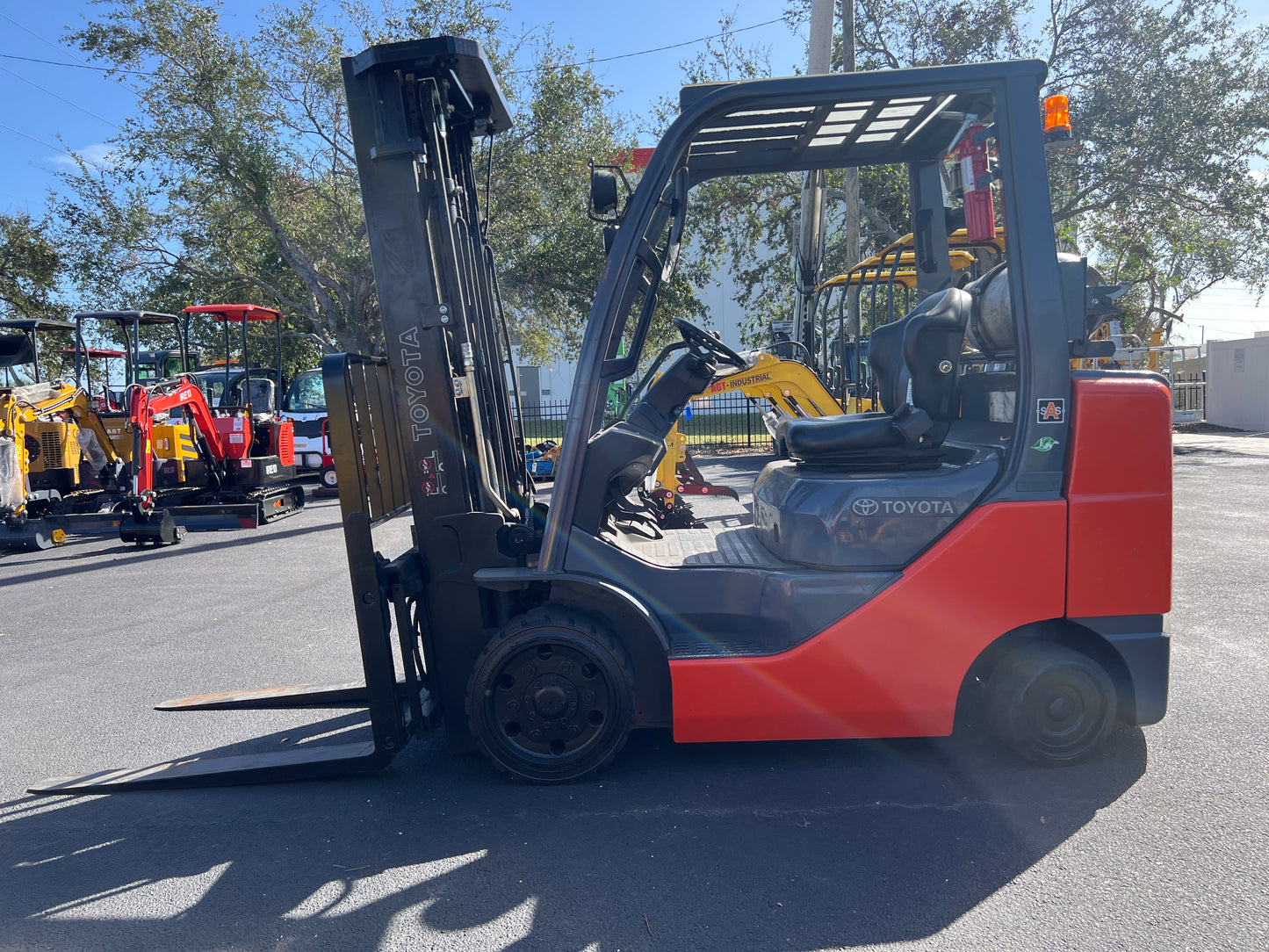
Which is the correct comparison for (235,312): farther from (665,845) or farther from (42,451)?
(665,845)

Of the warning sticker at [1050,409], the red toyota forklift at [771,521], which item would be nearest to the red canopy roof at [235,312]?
the red toyota forklift at [771,521]

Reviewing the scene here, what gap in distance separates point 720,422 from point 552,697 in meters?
21.8

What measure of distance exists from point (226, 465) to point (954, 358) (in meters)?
12.1

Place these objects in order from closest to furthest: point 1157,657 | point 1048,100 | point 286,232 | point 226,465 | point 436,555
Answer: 1. point 1048,100
2. point 1157,657
3. point 436,555
4. point 226,465
5. point 286,232

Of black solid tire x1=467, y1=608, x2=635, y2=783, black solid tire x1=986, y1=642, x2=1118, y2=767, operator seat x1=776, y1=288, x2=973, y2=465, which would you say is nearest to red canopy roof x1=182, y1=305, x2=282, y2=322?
black solid tire x1=467, y1=608, x2=635, y2=783

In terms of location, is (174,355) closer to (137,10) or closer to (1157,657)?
(137,10)

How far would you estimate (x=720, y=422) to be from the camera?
2495 cm

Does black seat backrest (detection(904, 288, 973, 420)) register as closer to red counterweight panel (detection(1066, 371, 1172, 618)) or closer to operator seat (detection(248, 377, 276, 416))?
red counterweight panel (detection(1066, 371, 1172, 618))

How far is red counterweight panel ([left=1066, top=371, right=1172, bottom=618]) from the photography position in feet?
11.0

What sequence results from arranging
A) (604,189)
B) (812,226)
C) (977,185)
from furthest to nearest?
(812,226)
(977,185)
(604,189)

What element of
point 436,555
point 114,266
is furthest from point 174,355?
point 436,555

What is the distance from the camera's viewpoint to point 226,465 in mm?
12969

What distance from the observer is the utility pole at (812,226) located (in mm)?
8789

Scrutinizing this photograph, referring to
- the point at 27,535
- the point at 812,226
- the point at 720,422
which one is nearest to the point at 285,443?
the point at 27,535
